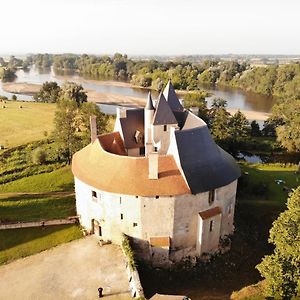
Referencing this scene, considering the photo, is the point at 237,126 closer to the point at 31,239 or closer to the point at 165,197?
the point at 165,197

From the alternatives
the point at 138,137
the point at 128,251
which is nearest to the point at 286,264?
the point at 128,251

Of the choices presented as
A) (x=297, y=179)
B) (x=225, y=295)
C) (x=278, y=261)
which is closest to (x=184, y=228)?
(x=225, y=295)

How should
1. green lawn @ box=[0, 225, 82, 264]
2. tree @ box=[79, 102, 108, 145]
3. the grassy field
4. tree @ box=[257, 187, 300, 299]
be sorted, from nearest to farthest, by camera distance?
tree @ box=[257, 187, 300, 299]
green lawn @ box=[0, 225, 82, 264]
tree @ box=[79, 102, 108, 145]
the grassy field

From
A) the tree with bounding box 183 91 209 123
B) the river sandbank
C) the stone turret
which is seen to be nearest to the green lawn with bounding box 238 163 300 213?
the stone turret

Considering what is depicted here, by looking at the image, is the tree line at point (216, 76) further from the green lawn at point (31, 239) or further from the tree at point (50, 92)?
the green lawn at point (31, 239)

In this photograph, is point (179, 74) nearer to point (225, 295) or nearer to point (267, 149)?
point (267, 149)

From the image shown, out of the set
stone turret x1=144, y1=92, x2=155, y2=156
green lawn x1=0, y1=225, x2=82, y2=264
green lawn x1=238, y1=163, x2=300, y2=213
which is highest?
stone turret x1=144, y1=92, x2=155, y2=156

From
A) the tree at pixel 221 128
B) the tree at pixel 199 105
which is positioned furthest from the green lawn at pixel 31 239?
the tree at pixel 199 105

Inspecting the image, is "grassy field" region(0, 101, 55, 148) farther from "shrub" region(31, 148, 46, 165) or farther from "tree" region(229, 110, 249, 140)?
"tree" region(229, 110, 249, 140)
